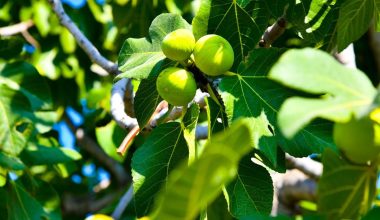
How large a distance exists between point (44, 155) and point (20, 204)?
38cm

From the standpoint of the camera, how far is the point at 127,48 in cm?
145

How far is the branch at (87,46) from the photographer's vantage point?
2053 mm

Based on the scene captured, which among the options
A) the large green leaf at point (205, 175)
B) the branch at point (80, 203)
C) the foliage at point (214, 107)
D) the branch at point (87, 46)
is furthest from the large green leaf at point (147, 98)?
the branch at point (80, 203)

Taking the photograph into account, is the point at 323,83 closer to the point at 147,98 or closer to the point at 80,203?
the point at 147,98

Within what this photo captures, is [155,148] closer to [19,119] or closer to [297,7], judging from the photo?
[297,7]

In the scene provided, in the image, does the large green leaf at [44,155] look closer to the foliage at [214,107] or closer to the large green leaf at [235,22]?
the foliage at [214,107]

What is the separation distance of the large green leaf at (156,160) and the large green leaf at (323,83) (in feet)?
2.22

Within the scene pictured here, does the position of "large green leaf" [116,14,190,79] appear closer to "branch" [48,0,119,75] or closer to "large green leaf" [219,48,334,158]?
"large green leaf" [219,48,334,158]

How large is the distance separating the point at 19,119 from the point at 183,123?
939 mm

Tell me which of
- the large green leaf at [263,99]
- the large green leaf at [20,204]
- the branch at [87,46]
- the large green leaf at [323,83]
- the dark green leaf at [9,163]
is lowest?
the large green leaf at [20,204]

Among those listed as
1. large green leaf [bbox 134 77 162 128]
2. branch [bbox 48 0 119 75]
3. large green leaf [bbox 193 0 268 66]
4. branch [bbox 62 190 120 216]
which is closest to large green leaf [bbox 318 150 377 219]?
large green leaf [bbox 193 0 268 66]

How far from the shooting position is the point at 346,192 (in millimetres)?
893

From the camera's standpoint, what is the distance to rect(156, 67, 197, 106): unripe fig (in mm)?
1250

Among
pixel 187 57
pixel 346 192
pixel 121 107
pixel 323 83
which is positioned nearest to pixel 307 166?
pixel 121 107
